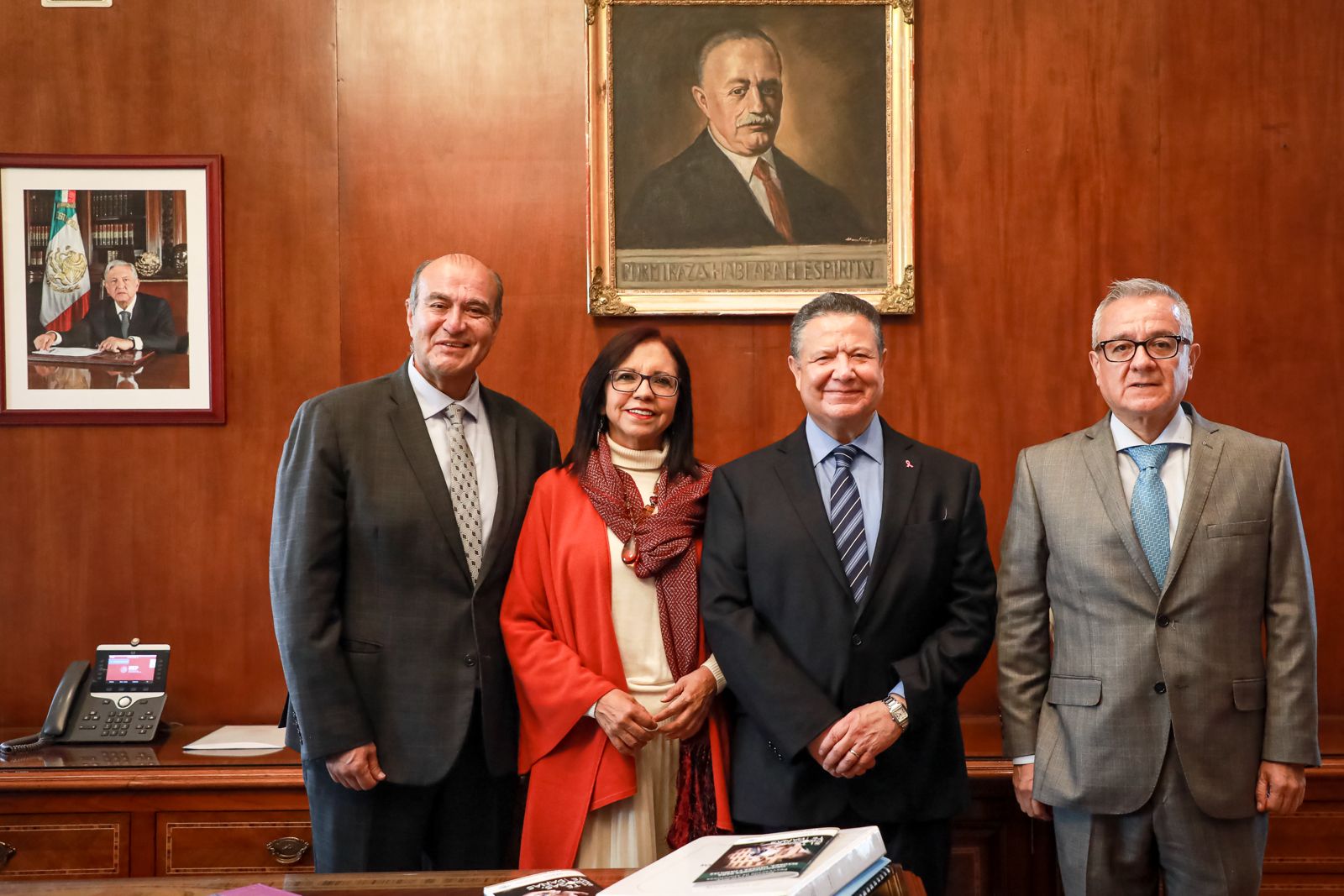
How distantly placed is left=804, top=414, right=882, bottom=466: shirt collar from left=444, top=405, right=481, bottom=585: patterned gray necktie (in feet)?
2.51

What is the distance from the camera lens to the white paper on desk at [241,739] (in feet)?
9.92

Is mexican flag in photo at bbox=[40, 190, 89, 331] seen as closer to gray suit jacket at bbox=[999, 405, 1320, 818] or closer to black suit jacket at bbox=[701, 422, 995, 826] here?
black suit jacket at bbox=[701, 422, 995, 826]

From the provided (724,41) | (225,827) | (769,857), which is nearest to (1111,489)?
(769,857)

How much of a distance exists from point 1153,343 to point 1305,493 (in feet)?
5.01

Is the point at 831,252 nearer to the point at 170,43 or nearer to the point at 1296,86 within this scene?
the point at 1296,86

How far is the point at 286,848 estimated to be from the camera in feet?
9.44

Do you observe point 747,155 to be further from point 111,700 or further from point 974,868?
point 111,700

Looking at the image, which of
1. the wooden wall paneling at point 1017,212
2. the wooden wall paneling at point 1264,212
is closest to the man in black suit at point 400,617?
the wooden wall paneling at point 1017,212

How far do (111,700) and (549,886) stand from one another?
2.14m

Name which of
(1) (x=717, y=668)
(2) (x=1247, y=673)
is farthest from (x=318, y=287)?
(2) (x=1247, y=673)

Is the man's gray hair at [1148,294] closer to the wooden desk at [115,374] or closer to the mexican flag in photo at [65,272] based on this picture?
the wooden desk at [115,374]

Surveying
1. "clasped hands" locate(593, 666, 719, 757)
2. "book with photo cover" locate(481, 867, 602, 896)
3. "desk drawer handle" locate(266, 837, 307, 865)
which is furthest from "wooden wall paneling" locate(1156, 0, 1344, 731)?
"desk drawer handle" locate(266, 837, 307, 865)

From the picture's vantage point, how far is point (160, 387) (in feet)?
10.9

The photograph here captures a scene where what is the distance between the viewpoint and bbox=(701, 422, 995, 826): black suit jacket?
2141mm
